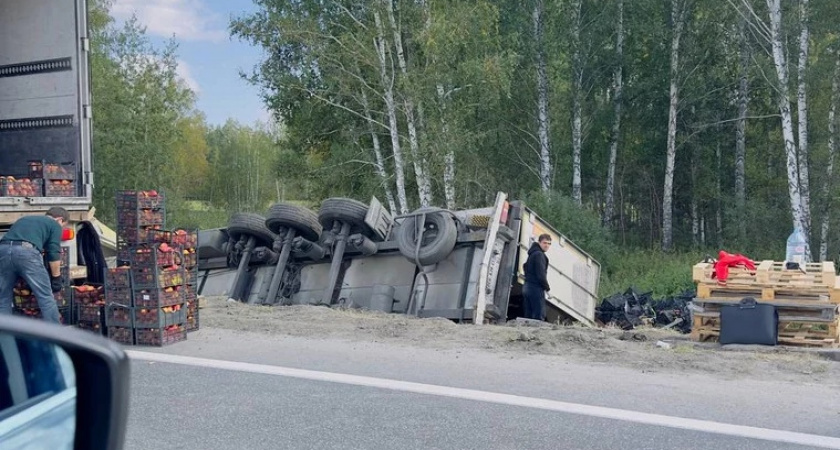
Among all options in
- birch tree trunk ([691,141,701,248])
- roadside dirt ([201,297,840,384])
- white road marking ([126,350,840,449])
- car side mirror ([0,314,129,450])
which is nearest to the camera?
car side mirror ([0,314,129,450])

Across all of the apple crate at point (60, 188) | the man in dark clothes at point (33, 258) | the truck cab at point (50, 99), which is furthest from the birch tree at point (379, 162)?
the man in dark clothes at point (33, 258)

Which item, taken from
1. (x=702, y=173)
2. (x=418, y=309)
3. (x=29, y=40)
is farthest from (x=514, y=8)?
(x=29, y=40)

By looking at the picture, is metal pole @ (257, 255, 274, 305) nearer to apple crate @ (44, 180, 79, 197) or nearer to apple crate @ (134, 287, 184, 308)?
apple crate @ (44, 180, 79, 197)

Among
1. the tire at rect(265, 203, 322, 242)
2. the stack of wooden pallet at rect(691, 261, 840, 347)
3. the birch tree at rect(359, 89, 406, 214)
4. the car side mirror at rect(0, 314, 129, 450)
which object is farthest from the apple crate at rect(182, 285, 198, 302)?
the birch tree at rect(359, 89, 406, 214)

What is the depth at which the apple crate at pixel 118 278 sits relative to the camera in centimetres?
908

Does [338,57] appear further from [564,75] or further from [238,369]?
[238,369]

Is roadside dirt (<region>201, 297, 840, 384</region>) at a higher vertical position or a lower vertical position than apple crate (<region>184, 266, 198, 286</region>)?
lower

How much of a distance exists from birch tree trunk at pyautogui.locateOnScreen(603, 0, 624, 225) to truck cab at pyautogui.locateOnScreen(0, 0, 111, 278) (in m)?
21.7

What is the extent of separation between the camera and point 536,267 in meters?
12.1

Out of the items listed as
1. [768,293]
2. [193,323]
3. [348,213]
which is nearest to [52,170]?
[193,323]

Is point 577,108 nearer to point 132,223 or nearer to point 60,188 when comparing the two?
point 132,223

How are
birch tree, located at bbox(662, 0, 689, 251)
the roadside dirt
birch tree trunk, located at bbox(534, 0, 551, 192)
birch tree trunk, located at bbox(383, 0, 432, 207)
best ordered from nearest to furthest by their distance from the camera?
1. the roadside dirt
2. birch tree trunk, located at bbox(383, 0, 432, 207)
3. birch tree trunk, located at bbox(534, 0, 551, 192)
4. birch tree, located at bbox(662, 0, 689, 251)

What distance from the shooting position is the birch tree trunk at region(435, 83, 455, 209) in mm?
23344

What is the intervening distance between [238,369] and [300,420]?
184cm
